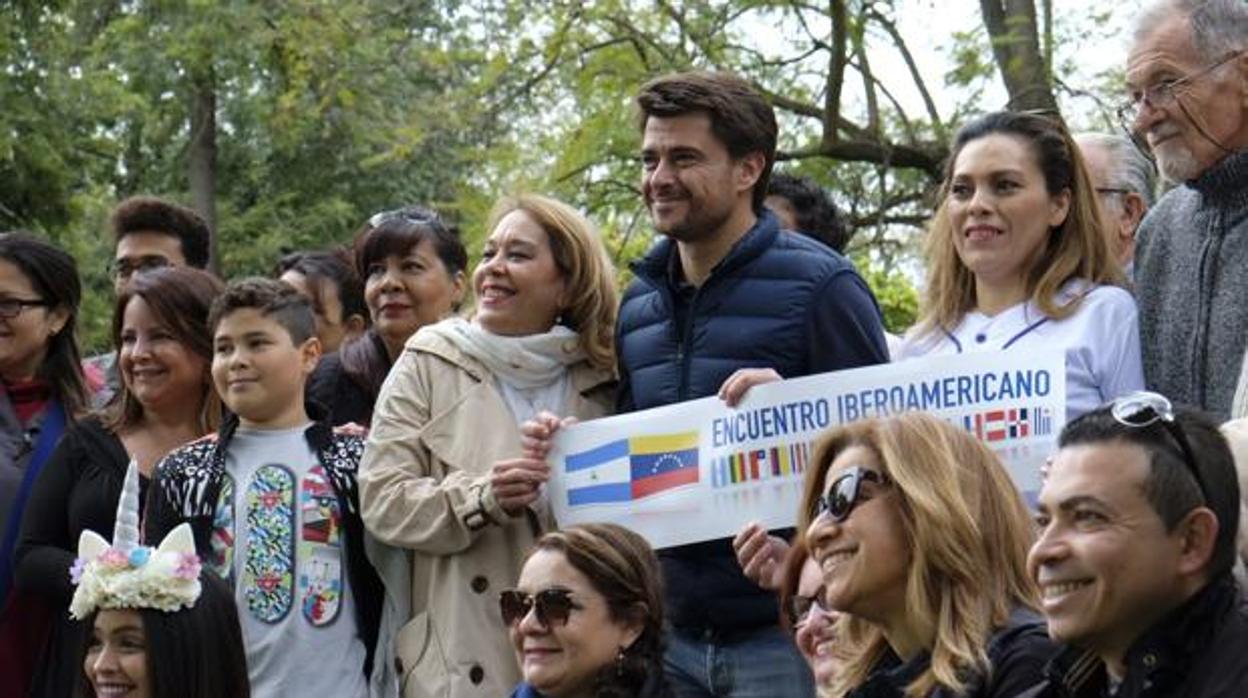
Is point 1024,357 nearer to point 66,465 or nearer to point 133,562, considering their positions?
point 133,562

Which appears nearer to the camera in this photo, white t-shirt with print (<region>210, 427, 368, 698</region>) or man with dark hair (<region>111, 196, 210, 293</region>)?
white t-shirt with print (<region>210, 427, 368, 698</region>)

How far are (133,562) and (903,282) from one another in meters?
9.11

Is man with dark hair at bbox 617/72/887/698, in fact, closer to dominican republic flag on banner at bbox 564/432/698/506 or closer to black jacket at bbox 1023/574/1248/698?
dominican republic flag on banner at bbox 564/432/698/506

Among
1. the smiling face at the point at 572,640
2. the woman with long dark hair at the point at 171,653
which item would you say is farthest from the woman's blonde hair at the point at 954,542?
the woman with long dark hair at the point at 171,653

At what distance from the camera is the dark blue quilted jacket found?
588cm

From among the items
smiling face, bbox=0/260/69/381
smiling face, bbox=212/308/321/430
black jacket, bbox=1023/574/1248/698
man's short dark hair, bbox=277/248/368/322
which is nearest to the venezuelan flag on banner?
smiling face, bbox=212/308/321/430

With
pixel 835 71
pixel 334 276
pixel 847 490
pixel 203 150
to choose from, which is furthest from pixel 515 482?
pixel 203 150

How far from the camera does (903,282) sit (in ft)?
47.7

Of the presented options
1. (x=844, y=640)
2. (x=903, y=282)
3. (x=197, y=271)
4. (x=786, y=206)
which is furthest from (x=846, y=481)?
(x=903, y=282)

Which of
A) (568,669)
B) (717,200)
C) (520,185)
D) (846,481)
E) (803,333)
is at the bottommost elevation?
(568,669)

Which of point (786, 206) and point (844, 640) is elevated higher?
point (786, 206)

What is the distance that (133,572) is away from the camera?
6102mm

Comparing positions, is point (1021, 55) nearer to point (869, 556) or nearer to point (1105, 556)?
point (869, 556)

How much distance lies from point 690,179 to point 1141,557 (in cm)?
242
